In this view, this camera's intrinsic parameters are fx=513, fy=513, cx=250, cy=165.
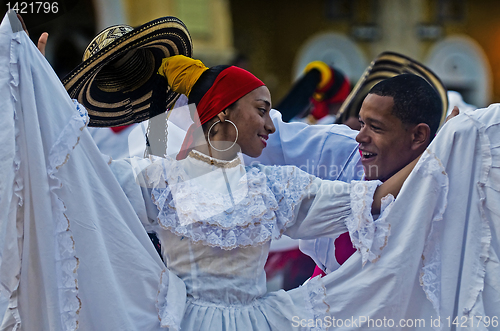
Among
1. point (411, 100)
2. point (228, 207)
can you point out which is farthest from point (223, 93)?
point (411, 100)

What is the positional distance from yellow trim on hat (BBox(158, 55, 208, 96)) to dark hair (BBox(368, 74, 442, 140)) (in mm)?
806

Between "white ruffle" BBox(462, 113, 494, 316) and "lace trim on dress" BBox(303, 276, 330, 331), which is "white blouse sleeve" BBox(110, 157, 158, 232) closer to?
"lace trim on dress" BBox(303, 276, 330, 331)

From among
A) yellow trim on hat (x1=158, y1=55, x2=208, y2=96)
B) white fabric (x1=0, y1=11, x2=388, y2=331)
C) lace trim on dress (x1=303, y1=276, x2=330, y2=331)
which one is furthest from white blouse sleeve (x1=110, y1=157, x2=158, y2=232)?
lace trim on dress (x1=303, y1=276, x2=330, y2=331)

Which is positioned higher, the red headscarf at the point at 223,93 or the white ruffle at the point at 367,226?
the red headscarf at the point at 223,93

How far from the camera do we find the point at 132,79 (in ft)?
6.79

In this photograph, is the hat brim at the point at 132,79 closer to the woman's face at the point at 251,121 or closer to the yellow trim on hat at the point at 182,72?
the yellow trim on hat at the point at 182,72

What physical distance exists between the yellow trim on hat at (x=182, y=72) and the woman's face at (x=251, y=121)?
0.61ft

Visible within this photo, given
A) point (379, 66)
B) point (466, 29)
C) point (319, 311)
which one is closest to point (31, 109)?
point (319, 311)

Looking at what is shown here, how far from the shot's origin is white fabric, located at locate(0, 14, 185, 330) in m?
1.47

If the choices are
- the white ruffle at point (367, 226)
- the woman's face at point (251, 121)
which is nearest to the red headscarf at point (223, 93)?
the woman's face at point (251, 121)

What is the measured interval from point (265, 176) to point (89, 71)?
0.75 m

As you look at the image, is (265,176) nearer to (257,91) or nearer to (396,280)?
(257,91)

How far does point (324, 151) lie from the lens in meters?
2.37

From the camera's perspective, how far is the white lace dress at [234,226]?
5.63ft
